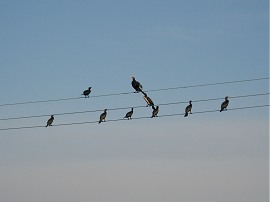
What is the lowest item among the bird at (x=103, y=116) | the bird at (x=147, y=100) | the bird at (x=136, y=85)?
the bird at (x=147, y=100)

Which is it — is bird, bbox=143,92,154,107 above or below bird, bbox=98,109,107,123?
below

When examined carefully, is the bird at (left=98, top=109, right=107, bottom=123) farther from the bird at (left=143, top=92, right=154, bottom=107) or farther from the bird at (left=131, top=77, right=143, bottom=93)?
the bird at (left=143, top=92, right=154, bottom=107)

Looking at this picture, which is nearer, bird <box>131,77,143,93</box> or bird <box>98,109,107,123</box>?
bird <box>131,77,143,93</box>

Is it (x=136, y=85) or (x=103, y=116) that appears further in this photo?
(x=103, y=116)

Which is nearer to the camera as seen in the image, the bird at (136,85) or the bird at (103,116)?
the bird at (136,85)

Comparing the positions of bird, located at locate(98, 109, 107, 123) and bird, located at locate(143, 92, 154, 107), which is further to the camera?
bird, located at locate(98, 109, 107, 123)

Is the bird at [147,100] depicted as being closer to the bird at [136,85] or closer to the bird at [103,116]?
the bird at [136,85]

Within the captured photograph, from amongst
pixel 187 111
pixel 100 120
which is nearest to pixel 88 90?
pixel 100 120

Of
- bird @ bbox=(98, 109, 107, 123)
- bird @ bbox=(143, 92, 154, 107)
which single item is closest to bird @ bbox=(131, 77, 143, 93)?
bird @ bbox=(143, 92, 154, 107)

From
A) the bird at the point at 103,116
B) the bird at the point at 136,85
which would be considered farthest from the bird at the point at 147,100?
the bird at the point at 103,116

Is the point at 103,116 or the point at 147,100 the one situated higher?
the point at 103,116

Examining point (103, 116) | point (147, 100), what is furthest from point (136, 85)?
point (103, 116)

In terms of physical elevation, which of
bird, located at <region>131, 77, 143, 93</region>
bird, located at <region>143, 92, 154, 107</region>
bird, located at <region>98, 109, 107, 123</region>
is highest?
bird, located at <region>98, 109, 107, 123</region>

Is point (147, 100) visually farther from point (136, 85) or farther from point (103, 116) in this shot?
point (103, 116)
